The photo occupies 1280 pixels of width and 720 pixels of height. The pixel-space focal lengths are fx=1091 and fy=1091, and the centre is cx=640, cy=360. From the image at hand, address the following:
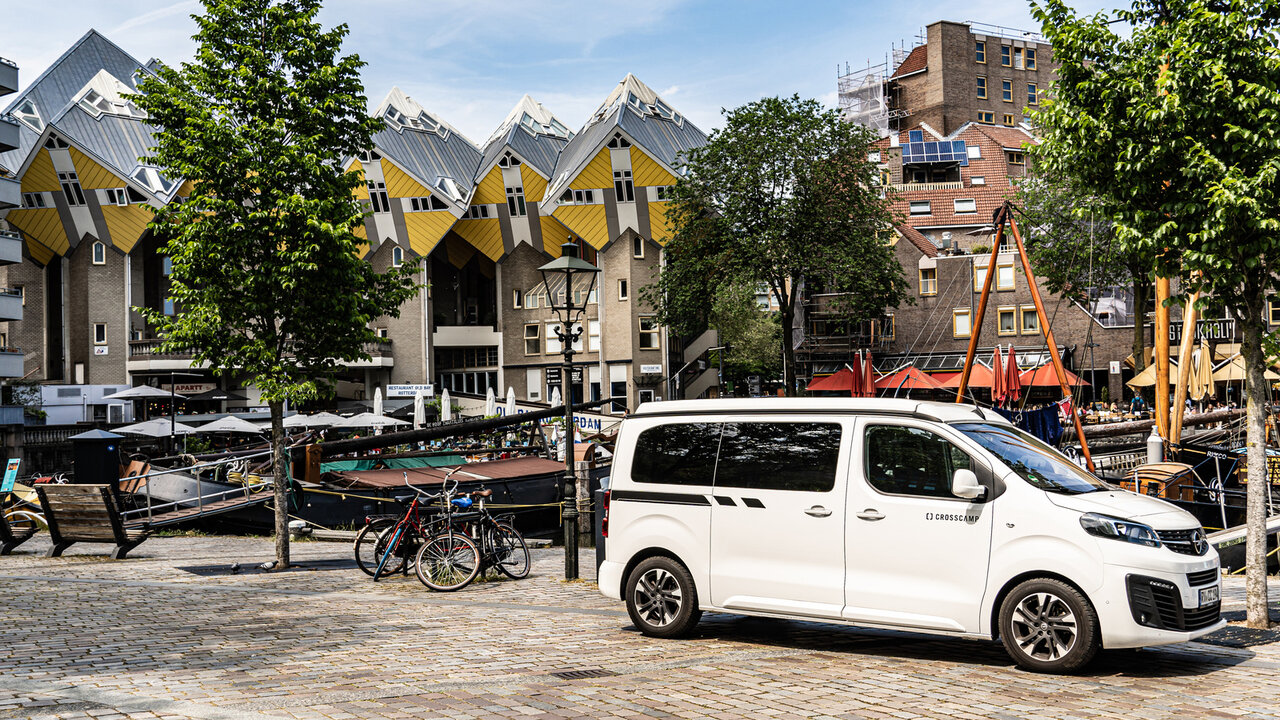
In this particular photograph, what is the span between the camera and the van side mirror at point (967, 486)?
319 inches

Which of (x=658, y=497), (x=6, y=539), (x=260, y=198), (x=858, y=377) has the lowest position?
(x=6, y=539)

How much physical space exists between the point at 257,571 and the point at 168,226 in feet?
17.1

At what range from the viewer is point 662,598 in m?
9.70

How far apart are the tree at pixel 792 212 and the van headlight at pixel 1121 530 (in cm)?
3740

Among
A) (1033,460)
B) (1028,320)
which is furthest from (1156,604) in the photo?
(1028,320)

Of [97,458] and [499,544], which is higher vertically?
[97,458]

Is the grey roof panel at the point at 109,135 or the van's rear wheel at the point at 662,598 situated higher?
the grey roof panel at the point at 109,135

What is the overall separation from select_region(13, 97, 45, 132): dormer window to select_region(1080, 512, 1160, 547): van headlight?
6644 cm

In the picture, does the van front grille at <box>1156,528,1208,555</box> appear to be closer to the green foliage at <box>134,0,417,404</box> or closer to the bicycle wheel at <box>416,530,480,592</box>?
the bicycle wheel at <box>416,530,480,592</box>

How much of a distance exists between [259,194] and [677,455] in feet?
29.6

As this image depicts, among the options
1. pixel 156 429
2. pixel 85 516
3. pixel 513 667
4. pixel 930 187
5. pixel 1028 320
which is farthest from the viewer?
pixel 930 187

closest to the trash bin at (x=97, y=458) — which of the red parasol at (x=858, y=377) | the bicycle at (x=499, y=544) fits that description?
the bicycle at (x=499, y=544)

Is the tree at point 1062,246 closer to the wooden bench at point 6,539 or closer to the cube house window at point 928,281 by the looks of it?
the cube house window at point 928,281

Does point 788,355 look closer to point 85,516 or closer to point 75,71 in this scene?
point 85,516
